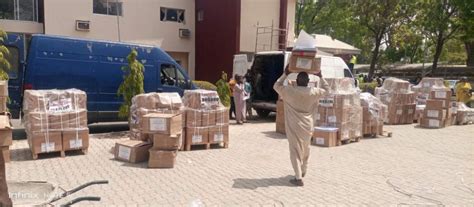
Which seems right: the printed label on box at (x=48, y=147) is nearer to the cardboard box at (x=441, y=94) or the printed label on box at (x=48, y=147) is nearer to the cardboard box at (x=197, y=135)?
the cardboard box at (x=197, y=135)

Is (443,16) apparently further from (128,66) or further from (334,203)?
(334,203)

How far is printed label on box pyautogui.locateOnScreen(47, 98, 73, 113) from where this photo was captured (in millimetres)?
7332

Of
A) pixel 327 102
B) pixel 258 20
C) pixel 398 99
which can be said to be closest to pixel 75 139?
pixel 327 102

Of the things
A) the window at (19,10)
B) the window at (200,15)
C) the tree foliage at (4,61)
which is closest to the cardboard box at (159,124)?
the tree foliage at (4,61)

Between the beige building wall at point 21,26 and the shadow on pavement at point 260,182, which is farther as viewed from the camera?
the beige building wall at point 21,26

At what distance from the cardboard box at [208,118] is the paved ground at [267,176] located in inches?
24.0

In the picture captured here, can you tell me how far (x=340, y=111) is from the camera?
9773mm

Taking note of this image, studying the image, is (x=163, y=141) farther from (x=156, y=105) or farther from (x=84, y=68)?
(x=84, y=68)

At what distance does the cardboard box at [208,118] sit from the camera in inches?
336

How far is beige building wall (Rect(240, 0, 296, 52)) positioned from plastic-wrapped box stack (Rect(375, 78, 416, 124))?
28.2ft

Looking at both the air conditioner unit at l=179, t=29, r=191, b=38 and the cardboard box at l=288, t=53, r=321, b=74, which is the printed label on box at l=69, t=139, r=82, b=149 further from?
the air conditioner unit at l=179, t=29, r=191, b=38

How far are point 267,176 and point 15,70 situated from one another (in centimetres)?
695

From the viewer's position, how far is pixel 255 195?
557 cm

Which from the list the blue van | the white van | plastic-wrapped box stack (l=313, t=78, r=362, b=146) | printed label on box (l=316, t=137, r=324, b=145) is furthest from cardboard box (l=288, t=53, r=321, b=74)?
the white van
